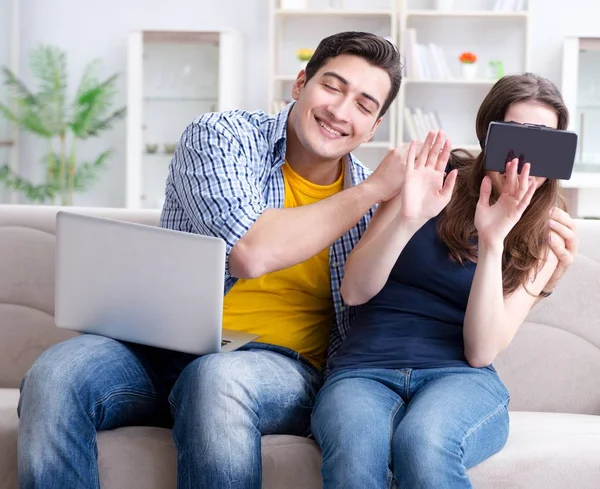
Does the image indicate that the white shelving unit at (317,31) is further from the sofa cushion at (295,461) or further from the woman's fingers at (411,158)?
the sofa cushion at (295,461)

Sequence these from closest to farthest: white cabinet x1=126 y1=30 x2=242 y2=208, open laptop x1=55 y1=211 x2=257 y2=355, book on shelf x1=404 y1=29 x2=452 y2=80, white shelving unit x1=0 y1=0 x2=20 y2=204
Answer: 1. open laptop x1=55 y1=211 x2=257 y2=355
2. book on shelf x1=404 y1=29 x2=452 y2=80
3. white cabinet x1=126 y1=30 x2=242 y2=208
4. white shelving unit x1=0 y1=0 x2=20 y2=204

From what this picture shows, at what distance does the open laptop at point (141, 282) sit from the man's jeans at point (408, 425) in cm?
26

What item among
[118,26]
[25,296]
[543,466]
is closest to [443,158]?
[543,466]

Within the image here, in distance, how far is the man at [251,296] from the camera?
4.54 ft

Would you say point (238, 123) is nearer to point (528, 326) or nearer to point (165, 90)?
point (528, 326)

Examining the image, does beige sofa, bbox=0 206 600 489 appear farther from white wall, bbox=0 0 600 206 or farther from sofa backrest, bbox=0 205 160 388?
white wall, bbox=0 0 600 206

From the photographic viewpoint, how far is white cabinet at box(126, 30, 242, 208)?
5508 millimetres

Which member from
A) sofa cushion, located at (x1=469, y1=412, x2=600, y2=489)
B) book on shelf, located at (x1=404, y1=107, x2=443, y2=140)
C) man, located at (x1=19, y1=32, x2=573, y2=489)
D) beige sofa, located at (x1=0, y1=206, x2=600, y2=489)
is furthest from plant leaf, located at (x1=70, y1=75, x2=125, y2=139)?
sofa cushion, located at (x1=469, y1=412, x2=600, y2=489)

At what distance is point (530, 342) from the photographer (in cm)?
189

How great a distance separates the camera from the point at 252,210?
1.62 metres

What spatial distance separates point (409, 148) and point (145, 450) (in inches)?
29.0

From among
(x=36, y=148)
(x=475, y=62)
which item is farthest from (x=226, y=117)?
(x=36, y=148)

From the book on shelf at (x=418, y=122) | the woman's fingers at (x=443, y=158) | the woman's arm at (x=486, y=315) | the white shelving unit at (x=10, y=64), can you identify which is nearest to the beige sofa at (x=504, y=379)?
the woman's arm at (x=486, y=315)

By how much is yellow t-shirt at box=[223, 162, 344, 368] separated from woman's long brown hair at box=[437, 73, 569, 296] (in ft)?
0.92
